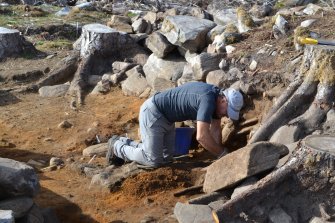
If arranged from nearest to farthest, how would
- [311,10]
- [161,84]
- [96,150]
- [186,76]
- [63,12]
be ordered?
1. [96,150]
2. [186,76]
3. [161,84]
4. [311,10]
5. [63,12]

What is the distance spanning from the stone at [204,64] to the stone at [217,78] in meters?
0.11

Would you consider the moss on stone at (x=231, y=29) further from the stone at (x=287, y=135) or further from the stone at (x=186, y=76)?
the stone at (x=287, y=135)

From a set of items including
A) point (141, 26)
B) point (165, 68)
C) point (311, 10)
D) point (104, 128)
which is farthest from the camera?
point (141, 26)

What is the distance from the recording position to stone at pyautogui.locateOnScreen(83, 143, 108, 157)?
25.3 ft

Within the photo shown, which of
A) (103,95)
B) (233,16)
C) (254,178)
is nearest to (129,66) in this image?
(103,95)

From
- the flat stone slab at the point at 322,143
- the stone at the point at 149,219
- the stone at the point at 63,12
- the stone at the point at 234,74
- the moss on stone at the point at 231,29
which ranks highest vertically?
the flat stone slab at the point at 322,143

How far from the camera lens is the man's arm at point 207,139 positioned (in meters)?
6.16

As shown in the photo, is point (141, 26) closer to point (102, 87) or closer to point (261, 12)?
point (102, 87)

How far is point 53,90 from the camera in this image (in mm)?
10570

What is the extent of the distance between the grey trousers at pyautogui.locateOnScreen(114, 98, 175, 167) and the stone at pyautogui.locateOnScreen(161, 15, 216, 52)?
9.48 ft

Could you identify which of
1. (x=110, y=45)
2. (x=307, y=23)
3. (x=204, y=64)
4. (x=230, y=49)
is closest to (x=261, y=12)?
(x=230, y=49)

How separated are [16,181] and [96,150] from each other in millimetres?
2552

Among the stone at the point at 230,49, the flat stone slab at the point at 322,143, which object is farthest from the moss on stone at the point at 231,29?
the flat stone slab at the point at 322,143

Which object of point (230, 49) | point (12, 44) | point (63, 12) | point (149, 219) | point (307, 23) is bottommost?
point (63, 12)
